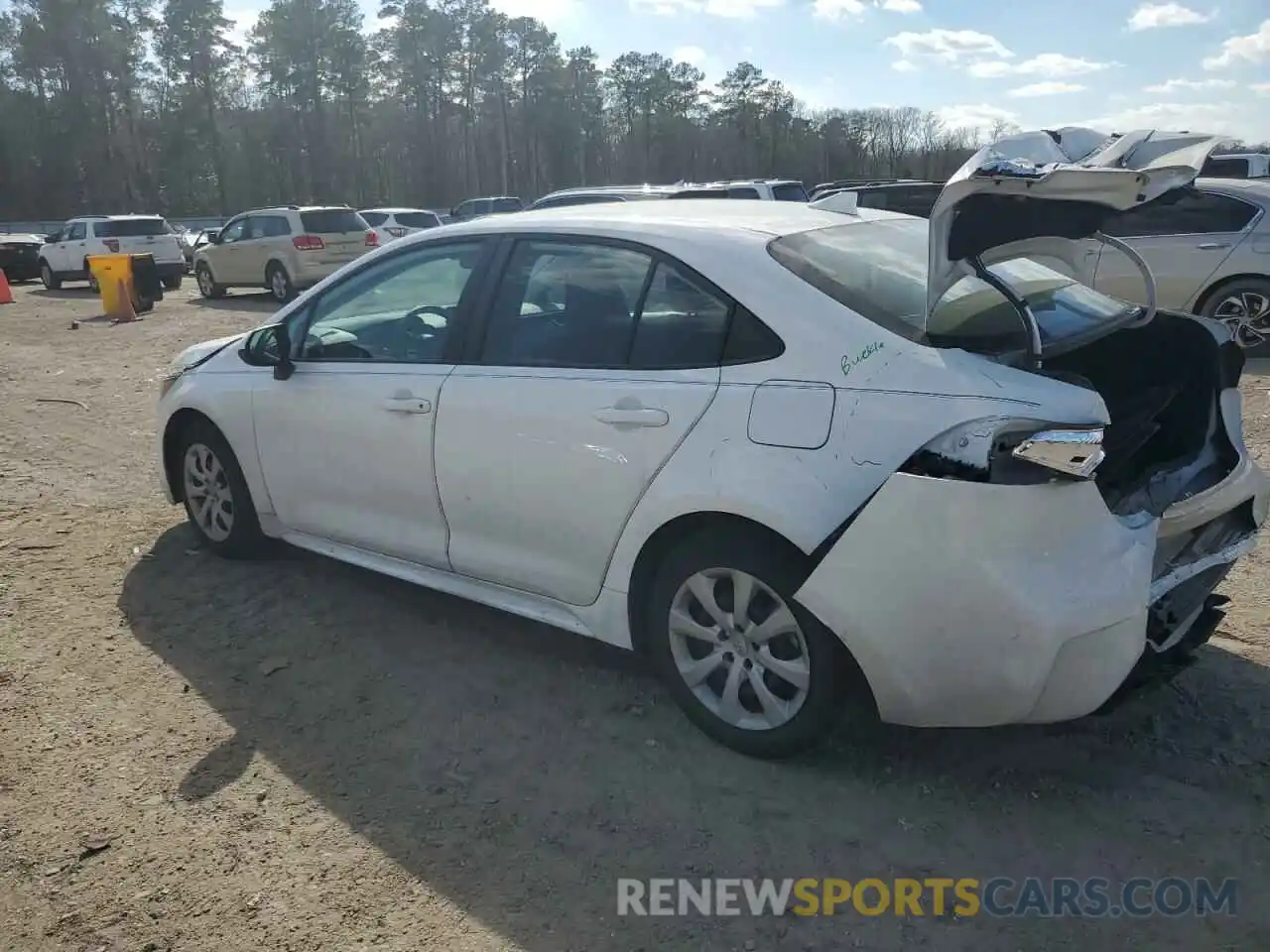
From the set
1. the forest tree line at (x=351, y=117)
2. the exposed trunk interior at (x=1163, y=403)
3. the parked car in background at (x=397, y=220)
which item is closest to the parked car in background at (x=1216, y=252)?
the exposed trunk interior at (x=1163, y=403)

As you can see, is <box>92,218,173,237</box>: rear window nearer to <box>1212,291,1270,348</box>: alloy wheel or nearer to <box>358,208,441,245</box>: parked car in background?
<box>358,208,441,245</box>: parked car in background

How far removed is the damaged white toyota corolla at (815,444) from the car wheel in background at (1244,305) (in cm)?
706

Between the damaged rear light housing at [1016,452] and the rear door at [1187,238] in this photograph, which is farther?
the rear door at [1187,238]

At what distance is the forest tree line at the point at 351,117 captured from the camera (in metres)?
57.7

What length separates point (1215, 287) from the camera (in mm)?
9648

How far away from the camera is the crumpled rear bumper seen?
Answer: 2.65 m

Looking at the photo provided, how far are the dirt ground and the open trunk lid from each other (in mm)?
1471

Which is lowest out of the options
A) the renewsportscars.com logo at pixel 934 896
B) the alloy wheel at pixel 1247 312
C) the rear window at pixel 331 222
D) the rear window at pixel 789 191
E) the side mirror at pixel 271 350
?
the renewsportscars.com logo at pixel 934 896

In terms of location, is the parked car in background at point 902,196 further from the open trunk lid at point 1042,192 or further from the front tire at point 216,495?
the open trunk lid at point 1042,192

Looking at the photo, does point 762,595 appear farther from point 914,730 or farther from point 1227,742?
point 1227,742

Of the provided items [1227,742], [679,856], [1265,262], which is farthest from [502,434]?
[1265,262]

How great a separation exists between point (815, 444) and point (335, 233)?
59.3 ft

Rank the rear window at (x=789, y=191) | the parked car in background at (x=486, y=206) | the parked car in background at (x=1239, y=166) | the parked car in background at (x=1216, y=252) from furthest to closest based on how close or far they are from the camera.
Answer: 1. the parked car in background at (x=486, y=206)
2. the rear window at (x=789, y=191)
3. the parked car in background at (x=1239, y=166)
4. the parked car in background at (x=1216, y=252)

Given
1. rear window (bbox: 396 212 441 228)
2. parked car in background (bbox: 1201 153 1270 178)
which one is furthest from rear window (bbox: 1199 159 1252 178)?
rear window (bbox: 396 212 441 228)
